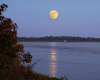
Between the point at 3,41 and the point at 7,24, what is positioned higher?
the point at 7,24

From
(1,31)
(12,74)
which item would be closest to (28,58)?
(12,74)

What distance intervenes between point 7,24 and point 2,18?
52 cm

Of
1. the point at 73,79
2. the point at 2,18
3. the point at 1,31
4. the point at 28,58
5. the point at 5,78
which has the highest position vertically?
the point at 2,18

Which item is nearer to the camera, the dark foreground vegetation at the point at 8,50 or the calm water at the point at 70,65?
the dark foreground vegetation at the point at 8,50

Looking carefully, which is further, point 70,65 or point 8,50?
point 70,65

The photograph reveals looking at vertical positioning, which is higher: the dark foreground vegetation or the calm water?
the dark foreground vegetation

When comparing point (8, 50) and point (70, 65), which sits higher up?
point (8, 50)

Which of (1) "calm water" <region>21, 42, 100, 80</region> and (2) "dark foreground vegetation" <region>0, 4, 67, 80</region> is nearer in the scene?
(2) "dark foreground vegetation" <region>0, 4, 67, 80</region>

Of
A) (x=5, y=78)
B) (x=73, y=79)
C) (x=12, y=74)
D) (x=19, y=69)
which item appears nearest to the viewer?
(x=5, y=78)

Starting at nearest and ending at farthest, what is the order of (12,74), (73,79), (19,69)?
(12,74) → (19,69) → (73,79)

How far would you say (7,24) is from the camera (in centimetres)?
739

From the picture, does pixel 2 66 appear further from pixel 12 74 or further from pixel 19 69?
pixel 19 69

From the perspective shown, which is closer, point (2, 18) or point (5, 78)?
point (5, 78)

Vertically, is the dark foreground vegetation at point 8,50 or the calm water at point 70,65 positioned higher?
the dark foreground vegetation at point 8,50
